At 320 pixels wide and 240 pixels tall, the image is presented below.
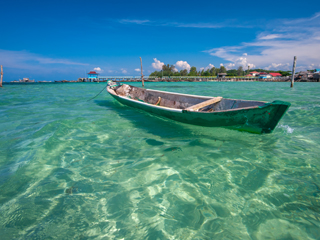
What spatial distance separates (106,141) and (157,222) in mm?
2871

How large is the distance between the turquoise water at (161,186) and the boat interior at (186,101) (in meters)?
0.85

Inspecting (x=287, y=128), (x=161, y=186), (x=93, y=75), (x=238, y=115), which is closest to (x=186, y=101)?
(x=238, y=115)

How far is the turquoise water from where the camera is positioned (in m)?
1.94

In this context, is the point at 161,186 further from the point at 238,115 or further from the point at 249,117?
the point at 249,117

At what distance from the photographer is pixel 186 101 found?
6.33 m

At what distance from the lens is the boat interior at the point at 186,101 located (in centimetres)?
450

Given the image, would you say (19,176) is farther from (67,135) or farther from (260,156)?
(260,156)

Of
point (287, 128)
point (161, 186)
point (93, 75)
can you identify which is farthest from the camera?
point (93, 75)

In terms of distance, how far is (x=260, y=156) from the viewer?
3.47m

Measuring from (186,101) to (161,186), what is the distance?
13.8 ft

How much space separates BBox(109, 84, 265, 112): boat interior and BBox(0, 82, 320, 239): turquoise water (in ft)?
2.80

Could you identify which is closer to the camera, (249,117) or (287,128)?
(249,117)

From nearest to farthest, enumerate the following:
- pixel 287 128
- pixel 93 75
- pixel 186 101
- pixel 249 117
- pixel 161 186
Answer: pixel 161 186
pixel 249 117
pixel 287 128
pixel 186 101
pixel 93 75

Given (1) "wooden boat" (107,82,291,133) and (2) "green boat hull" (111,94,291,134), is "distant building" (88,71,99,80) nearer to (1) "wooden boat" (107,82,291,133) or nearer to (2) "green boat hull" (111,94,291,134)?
(1) "wooden boat" (107,82,291,133)
